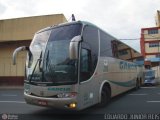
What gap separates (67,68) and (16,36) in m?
23.5

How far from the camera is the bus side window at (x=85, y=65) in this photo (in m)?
8.87

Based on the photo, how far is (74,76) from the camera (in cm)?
849

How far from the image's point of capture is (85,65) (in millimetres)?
9117

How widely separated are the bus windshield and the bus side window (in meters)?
0.38

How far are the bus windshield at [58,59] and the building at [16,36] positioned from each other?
2051 centimetres

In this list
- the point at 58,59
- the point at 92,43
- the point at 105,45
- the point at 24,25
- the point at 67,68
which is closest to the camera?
the point at 67,68

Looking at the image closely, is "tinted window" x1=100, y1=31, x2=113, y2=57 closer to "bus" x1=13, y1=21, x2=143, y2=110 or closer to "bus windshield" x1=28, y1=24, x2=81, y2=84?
"bus" x1=13, y1=21, x2=143, y2=110

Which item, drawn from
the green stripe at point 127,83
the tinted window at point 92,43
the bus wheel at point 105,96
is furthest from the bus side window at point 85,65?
the green stripe at point 127,83

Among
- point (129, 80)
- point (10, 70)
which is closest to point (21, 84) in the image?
point (10, 70)

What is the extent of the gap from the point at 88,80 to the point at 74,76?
0.90 metres

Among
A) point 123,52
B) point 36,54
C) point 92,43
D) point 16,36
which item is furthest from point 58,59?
point 16,36

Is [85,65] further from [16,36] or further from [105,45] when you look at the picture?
[16,36]

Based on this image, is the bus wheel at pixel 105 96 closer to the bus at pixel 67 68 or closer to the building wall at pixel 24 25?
the bus at pixel 67 68

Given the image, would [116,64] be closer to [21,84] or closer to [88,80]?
[88,80]
